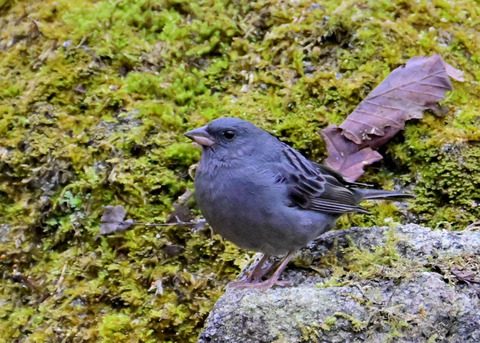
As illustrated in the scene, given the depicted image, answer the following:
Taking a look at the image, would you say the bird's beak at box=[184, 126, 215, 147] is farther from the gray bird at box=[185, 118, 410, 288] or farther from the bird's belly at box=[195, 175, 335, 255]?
the bird's belly at box=[195, 175, 335, 255]

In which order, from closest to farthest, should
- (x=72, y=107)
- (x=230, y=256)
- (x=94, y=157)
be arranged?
(x=230, y=256), (x=94, y=157), (x=72, y=107)

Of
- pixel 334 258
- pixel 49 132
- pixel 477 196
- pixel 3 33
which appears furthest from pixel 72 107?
pixel 477 196

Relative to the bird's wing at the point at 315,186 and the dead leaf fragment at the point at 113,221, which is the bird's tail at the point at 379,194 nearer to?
the bird's wing at the point at 315,186

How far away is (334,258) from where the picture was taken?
3.55 metres

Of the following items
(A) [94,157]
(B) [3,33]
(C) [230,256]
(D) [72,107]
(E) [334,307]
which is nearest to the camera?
(E) [334,307]

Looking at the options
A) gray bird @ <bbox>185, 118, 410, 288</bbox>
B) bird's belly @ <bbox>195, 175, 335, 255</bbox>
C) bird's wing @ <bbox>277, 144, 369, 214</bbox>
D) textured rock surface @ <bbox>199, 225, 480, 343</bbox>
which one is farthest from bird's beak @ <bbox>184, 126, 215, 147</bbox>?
textured rock surface @ <bbox>199, 225, 480, 343</bbox>

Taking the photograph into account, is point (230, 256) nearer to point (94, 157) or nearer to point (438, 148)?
point (94, 157)

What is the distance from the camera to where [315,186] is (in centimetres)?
382

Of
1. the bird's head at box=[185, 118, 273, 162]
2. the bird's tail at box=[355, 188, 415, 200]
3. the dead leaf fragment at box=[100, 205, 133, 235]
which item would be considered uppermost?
the bird's head at box=[185, 118, 273, 162]

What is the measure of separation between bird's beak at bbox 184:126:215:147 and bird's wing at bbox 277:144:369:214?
1.61 feet

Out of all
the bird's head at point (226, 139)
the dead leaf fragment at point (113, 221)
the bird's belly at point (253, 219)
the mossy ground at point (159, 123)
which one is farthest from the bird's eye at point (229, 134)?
the dead leaf fragment at point (113, 221)

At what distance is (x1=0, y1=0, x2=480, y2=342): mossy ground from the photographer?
159 inches

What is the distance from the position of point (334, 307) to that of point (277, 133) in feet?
6.47

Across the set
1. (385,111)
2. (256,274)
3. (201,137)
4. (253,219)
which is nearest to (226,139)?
(201,137)
